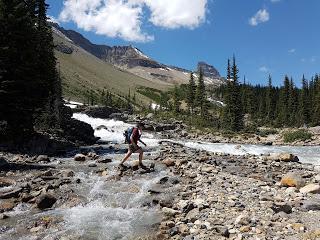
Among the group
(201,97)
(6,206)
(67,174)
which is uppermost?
(201,97)

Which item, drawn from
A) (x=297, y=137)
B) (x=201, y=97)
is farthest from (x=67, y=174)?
(x=201, y=97)

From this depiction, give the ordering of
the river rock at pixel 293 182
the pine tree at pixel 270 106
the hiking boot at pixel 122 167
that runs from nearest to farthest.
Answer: the river rock at pixel 293 182
the hiking boot at pixel 122 167
the pine tree at pixel 270 106

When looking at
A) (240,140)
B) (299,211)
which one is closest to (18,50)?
(299,211)

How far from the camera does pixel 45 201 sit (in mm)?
15438

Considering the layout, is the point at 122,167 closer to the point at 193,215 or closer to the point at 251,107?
the point at 193,215

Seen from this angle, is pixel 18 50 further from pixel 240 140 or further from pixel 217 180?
pixel 240 140

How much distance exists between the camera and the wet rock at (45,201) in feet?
50.2

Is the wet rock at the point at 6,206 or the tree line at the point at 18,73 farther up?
the tree line at the point at 18,73

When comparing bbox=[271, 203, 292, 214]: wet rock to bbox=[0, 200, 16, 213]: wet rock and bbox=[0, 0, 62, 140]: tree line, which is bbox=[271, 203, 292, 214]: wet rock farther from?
bbox=[0, 0, 62, 140]: tree line

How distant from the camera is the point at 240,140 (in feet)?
205

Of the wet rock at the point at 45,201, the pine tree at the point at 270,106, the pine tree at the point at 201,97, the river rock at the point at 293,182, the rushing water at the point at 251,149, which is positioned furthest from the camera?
the pine tree at the point at 270,106

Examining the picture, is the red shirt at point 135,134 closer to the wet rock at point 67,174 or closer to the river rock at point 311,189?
the wet rock at point 67,174

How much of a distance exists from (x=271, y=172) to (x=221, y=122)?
2618 inches

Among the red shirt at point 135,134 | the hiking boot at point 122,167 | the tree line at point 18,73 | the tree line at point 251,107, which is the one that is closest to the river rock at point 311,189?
the red shirt at point 135,134
